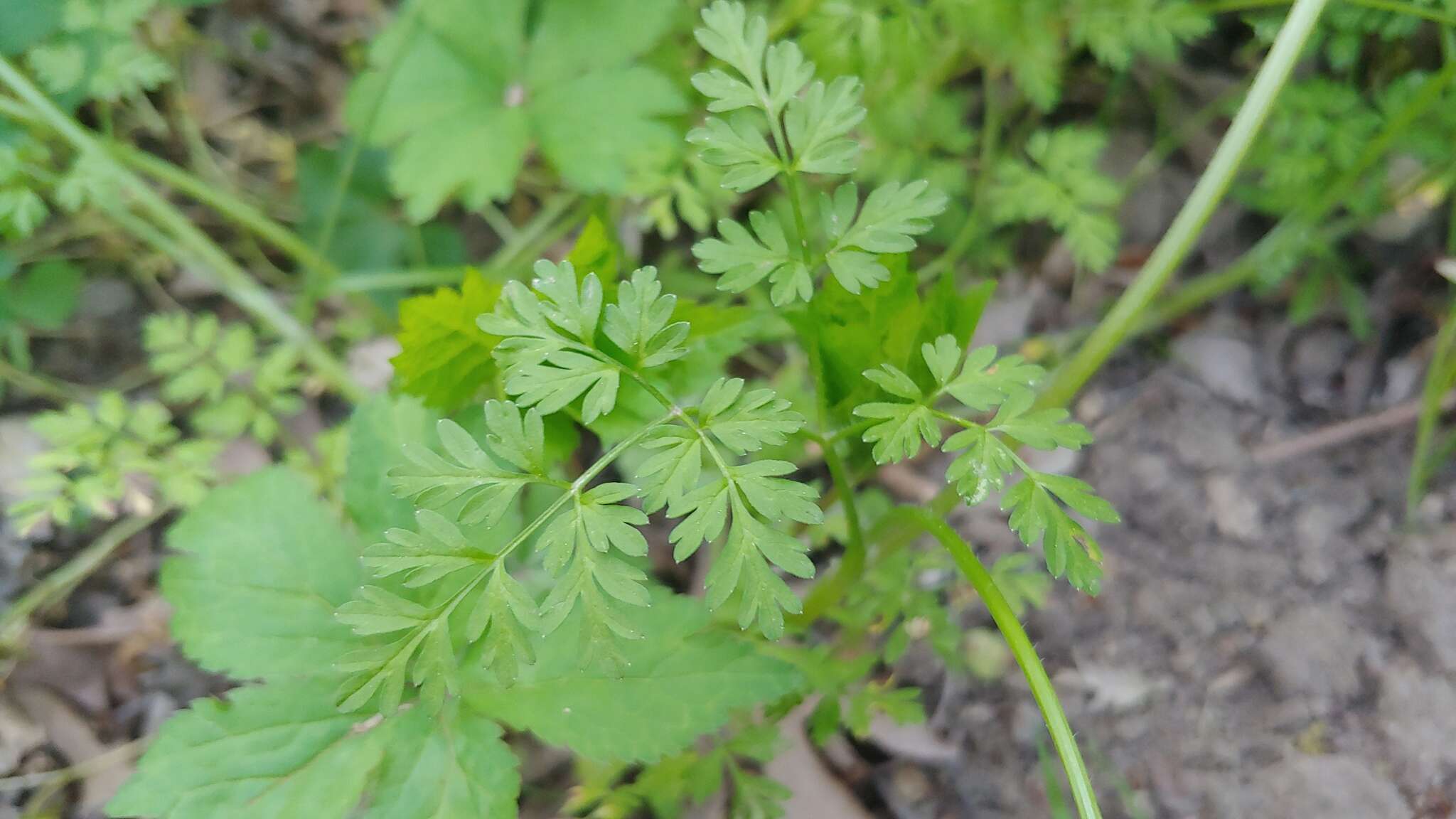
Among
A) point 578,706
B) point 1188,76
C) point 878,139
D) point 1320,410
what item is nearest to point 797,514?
point 578,706

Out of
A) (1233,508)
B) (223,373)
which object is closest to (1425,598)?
(1233,508)

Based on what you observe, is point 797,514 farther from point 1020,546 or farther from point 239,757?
point 1020,546

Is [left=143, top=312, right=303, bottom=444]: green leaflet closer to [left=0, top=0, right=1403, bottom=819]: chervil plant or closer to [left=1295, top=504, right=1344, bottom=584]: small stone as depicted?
[left=0, top=0, right=1403, bottom=819]: chervil plant

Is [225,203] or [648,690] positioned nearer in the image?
[648,690]

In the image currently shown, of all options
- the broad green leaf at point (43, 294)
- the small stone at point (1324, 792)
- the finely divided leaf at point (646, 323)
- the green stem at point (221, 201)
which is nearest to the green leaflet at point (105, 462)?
the broad green leaf at point (43, 294)

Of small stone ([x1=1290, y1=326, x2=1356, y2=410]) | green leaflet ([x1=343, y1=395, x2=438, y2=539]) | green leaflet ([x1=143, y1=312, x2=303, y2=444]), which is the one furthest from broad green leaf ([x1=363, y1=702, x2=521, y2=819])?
small stone ([x1=1290, y1=326, x2=1356, y2=410])

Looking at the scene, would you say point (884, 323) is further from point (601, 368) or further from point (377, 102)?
point (377, 102)
